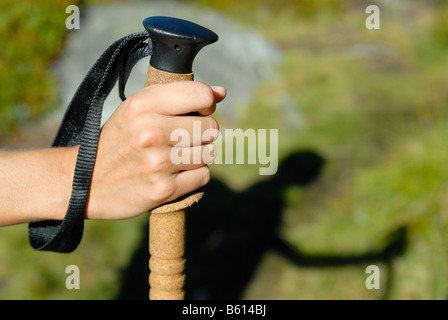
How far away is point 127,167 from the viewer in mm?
1562

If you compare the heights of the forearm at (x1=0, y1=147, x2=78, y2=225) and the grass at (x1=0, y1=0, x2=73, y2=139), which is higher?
the grass at (x1=0, y1=0, x2=73, y2=139)

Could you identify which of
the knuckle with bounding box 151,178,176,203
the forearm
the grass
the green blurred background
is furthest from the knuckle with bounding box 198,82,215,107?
the grass

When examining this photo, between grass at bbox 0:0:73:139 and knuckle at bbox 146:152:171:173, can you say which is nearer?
knuckle at bbox 146:152:171:173

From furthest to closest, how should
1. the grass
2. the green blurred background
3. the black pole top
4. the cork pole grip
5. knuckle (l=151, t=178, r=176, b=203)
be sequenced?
the grass → the green blurred background → the cork pole grip → knuckle (l=151, t=178, r=176, b=203) → the black pole top

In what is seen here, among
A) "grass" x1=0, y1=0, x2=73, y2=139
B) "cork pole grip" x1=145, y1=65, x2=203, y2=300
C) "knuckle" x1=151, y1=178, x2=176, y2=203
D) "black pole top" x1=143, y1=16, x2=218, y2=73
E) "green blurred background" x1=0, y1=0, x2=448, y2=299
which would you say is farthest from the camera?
"grass" x1=0, y1=0, x2=73, y2=139

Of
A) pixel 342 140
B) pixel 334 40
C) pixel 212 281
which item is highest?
pixel 334 40

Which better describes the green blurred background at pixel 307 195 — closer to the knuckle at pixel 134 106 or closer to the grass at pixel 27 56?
the grass at pixel 27 56

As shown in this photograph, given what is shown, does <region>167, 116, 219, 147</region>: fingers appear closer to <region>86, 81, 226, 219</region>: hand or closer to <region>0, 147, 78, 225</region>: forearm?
<region>86, 81, 226, 219</region>: hand

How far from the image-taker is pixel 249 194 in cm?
450

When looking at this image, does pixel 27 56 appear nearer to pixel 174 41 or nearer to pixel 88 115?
pixel 88 115

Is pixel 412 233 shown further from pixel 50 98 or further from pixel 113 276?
pixel 50 98

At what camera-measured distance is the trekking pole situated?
142 centimetres
